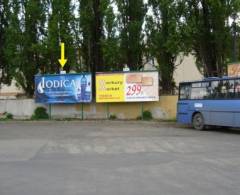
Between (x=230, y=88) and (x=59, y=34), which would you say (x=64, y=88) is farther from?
(x=230, y=88)

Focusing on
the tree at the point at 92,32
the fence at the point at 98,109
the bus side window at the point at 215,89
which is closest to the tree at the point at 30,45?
the fence at the point at 98,109

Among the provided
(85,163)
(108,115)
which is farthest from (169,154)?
(108,115)

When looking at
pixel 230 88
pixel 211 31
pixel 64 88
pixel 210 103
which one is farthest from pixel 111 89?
pixel 230 88

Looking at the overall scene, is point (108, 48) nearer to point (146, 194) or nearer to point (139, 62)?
point (139, 62)

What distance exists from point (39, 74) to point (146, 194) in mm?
24035

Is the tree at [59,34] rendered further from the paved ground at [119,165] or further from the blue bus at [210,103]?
the paved ground at [119,165]

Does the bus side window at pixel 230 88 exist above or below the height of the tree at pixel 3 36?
below

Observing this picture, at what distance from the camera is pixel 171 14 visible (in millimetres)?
31172

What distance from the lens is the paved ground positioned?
380 inches

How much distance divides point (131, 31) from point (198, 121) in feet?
32.2

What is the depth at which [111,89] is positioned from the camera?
30422 millimetres

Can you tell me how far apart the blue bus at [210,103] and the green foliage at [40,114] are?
896 centimetres

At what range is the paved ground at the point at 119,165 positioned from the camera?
31.7 ft

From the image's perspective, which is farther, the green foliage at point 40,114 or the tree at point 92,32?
the tree at point 92,32
